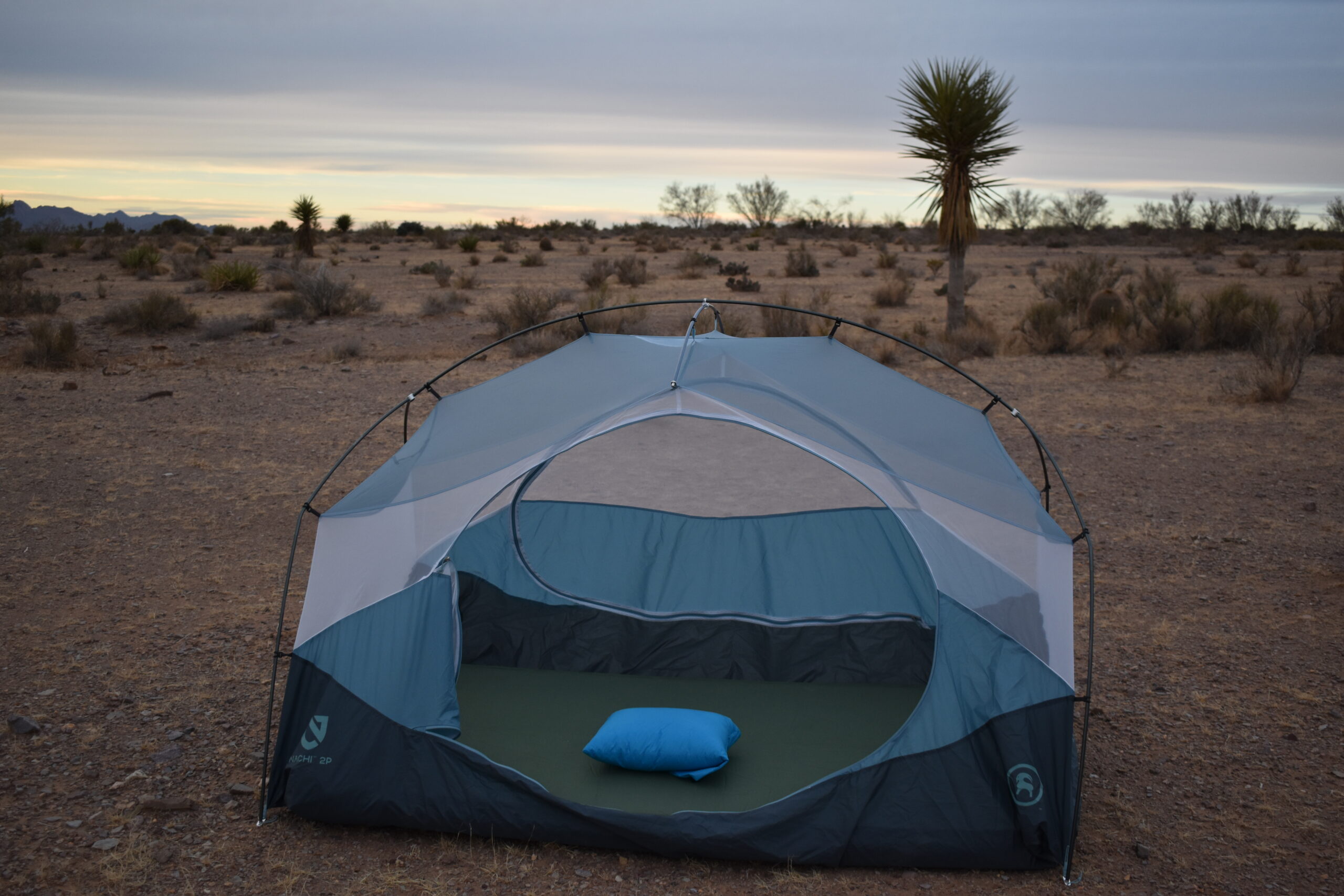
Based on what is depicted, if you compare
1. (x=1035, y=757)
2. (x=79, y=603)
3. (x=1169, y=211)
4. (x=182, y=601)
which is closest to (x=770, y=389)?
(x=1035, y=757)

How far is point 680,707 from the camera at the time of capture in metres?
4.10

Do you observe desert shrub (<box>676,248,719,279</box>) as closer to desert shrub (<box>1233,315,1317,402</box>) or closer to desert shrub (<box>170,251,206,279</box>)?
desert shrub (<box>170,251,206,279</box>)

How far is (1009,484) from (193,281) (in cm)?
2049

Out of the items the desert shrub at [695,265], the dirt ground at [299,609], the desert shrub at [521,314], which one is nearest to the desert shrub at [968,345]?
the dirt ground at [299,609]

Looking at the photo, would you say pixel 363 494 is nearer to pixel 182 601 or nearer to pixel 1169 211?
pixel 182 601

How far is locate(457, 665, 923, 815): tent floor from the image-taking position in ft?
11.2

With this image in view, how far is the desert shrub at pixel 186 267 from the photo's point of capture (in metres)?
20.9

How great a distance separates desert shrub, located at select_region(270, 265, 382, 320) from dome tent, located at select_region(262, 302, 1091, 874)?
11459 mm

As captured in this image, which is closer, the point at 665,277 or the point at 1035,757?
the point at 1035,757

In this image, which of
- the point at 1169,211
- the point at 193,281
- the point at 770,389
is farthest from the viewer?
the point at 1169,211

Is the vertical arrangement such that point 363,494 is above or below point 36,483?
above

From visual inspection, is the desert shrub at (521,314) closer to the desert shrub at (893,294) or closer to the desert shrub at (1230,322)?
the desert shrub at (893,294)

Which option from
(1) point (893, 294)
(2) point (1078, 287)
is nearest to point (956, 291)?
(2) point (1078, 287)

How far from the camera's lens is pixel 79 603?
4.96 metres
